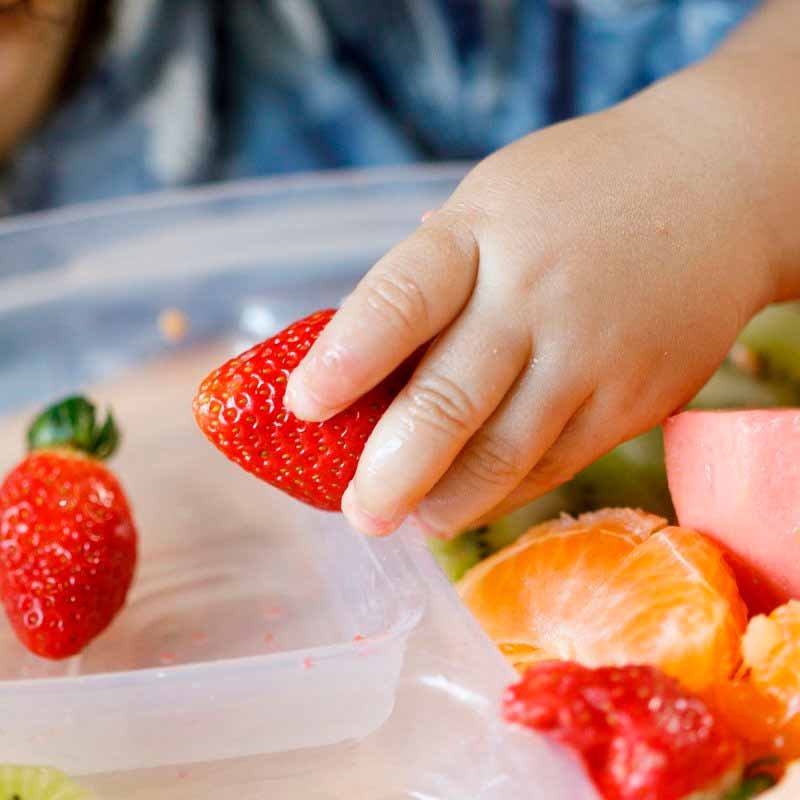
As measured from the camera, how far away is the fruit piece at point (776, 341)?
92cm

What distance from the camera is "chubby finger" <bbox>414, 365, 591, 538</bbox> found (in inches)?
24.7

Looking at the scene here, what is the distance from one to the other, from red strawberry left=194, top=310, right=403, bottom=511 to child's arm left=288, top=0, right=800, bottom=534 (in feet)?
0.09

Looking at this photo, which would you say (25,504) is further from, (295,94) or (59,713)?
(295,94)

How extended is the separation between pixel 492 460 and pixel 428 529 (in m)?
0.08

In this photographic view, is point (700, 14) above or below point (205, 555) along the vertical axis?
above

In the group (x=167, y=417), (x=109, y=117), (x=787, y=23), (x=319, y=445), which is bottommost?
(x=167, y=417)

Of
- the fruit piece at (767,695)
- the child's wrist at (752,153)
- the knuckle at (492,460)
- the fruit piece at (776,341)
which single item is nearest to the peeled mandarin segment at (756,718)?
the fruit piece at (767,695)

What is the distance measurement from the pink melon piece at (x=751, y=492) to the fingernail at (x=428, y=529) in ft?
0.47

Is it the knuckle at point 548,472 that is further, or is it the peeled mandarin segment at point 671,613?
the knuckle at point 548,472

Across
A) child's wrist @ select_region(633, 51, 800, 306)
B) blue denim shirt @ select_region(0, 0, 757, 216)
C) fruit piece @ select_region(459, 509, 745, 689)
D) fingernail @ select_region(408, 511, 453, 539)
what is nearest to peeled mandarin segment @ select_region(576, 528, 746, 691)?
fruit piece @ select_region(459, 509, 745, 689)

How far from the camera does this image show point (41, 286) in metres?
1.13

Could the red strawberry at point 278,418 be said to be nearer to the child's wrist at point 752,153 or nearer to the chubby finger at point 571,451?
the chubby finger at point 571,451

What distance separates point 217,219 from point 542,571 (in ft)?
2.18

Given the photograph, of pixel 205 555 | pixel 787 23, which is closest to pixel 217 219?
pixel 205 555
